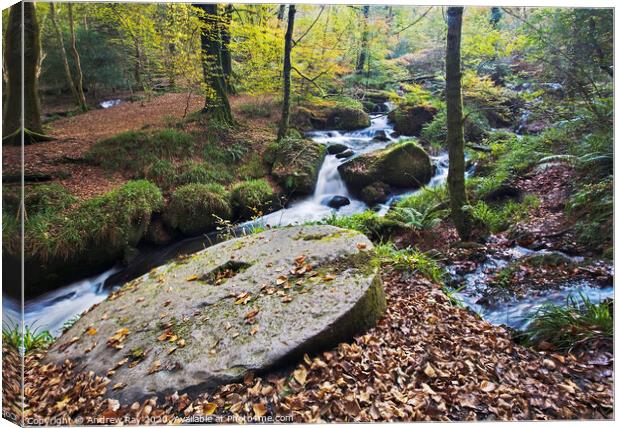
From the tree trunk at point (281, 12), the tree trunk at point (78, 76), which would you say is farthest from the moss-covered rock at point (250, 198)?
the tree trunk at point (78, 76)

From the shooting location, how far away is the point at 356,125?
4121 millimetres

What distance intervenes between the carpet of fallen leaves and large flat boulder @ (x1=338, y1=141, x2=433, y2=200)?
193 centimetres

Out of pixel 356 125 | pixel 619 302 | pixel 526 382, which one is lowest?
pixel 526 382

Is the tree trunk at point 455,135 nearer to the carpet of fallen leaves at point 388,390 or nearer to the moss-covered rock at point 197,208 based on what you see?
the carpet of fallen leaves at point 388,390

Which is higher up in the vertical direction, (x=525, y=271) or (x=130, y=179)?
(x=130, y=179)

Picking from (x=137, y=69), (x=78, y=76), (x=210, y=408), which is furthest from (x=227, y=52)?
(x=210, y=408)

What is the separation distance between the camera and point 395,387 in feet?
8.03

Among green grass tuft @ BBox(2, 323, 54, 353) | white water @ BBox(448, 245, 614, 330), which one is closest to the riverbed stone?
white water @ BBox(448, 245, 614, 330)

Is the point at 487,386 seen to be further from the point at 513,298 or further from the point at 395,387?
the point at 513,298

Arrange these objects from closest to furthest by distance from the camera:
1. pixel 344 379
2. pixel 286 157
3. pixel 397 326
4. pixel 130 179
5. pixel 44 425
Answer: pixel 344 379, pixel 44 425, pixel 397 326, pixel 130 179, pixel 286 157

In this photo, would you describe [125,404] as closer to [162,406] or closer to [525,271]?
[162,406]

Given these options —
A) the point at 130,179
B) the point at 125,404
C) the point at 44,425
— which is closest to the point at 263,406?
the point at 125,404

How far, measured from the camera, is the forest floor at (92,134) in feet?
10.3

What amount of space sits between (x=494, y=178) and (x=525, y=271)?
1042 millimetres
